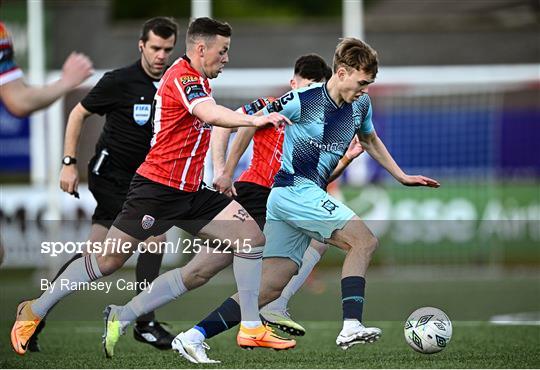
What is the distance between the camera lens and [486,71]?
752 inches

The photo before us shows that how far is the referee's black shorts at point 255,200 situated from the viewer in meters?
8.57

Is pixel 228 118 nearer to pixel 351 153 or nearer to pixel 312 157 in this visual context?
pixel 312 157

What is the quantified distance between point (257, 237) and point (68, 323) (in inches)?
148

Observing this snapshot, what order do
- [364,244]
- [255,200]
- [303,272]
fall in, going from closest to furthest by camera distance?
1. [364,244]
2. [255,200]
3. [303,272]

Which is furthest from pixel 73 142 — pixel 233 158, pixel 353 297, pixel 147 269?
pixel 353 297

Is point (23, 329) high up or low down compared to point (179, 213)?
down

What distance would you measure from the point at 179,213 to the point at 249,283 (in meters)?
0.64

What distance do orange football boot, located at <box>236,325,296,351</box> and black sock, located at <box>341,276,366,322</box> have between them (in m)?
0.64

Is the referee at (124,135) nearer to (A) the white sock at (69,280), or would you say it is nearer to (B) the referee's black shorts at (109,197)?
(B) the referee's black shorts at (109,197)

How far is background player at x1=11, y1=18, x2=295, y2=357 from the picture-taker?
7680mm

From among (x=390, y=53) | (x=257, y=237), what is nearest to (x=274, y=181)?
(x=257, y=237)

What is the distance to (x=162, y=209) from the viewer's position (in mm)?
7754

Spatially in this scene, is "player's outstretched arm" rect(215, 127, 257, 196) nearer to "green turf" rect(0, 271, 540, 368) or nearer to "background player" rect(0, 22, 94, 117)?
"green turf" rect(0, 271, 540, 368)

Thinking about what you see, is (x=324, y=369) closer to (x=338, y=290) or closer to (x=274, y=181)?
(x=274, y=181)
